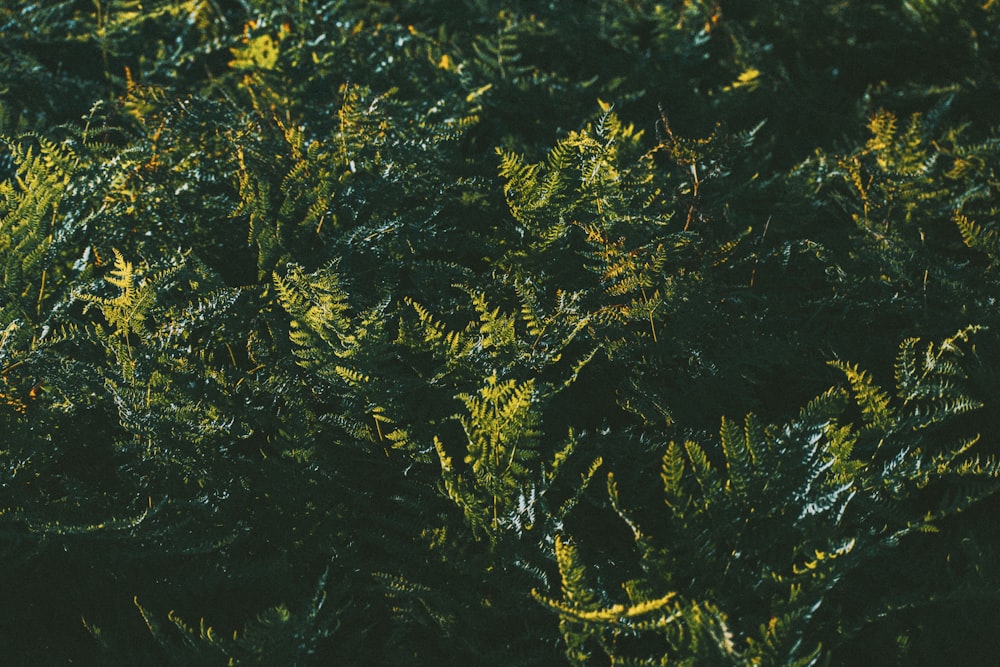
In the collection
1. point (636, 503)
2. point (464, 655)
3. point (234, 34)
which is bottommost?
point (464, 655)

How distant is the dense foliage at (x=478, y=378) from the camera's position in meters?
1.28

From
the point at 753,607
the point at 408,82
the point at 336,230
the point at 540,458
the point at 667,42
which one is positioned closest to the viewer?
the point at 753,607

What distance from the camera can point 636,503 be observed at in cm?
147

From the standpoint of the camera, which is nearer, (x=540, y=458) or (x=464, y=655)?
(x=464, y=655)

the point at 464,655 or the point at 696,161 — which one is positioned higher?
the point at 696,161

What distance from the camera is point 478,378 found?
1531 millimetres

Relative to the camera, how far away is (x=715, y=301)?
1.68 meters

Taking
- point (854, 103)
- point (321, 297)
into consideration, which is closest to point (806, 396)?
point (321, 297)

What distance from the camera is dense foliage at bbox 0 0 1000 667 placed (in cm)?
128

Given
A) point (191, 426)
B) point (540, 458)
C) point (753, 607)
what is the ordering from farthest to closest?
point (540, 458) → point (191, 426) → point (753, 607)

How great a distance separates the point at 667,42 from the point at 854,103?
0.54 meters

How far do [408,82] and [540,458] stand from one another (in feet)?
4.03

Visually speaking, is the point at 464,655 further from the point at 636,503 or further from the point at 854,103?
the point at 854,103

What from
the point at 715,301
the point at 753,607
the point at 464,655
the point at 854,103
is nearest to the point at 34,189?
the point at 464,655
